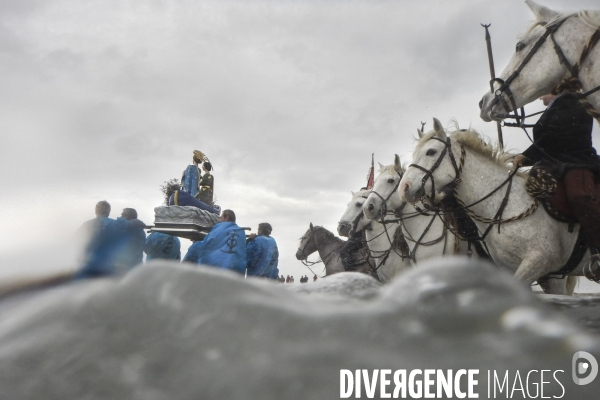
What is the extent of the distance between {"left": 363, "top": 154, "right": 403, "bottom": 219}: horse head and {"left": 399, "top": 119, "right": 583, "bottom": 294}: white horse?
66.2 inches

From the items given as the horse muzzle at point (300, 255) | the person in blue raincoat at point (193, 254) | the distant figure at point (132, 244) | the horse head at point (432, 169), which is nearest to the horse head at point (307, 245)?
the horse muzzle at point (300, 255)

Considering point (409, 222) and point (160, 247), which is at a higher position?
point (409, 222)

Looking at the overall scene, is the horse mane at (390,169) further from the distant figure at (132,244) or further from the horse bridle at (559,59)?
the distant figure at (132,244)

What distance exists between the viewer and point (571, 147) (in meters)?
3.47

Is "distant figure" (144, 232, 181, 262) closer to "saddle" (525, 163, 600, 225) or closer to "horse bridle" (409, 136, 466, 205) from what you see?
"horse bridle" (409, 136, 466, 205)

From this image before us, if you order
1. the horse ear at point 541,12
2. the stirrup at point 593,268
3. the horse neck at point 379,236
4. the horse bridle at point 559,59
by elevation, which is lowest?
the stirrup at point 593,268

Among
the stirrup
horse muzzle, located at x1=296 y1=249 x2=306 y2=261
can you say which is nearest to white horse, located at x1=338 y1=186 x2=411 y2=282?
horse muzzle, located at x1=296 y1=249 x2=306 y2=261

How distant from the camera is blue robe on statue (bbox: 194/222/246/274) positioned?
612 centimetres

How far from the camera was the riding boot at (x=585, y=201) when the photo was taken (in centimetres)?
307

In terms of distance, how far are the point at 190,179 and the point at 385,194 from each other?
5.43 meters

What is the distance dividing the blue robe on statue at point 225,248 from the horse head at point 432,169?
9.21 feet

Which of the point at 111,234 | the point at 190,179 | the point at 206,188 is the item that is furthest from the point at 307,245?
the point at 111,234

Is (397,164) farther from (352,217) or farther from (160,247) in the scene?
(160,247)

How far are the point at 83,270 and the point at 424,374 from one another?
4.88 ft
